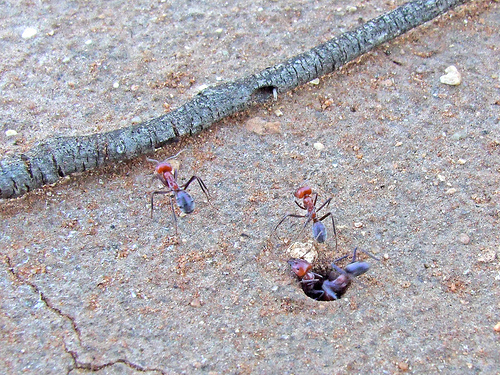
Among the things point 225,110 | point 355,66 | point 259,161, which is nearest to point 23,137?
point 225,110

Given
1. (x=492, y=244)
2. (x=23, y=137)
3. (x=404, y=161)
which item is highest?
(x=23, y=137)

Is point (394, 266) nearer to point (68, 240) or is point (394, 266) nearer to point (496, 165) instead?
point (496, 165)

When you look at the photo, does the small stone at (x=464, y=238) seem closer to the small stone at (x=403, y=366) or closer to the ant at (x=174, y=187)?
the small stone at (x=403, y=366)

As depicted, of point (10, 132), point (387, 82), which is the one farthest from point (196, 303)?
point (387, 82)

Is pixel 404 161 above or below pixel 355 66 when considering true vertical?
below

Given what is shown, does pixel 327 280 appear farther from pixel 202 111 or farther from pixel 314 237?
pixel 202 111

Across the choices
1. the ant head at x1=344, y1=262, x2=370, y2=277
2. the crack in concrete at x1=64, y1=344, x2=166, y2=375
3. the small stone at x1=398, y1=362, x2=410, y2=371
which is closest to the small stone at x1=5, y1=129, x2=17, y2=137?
the crack in concrete at x1=64, y1=344, x2=166, y2=375
